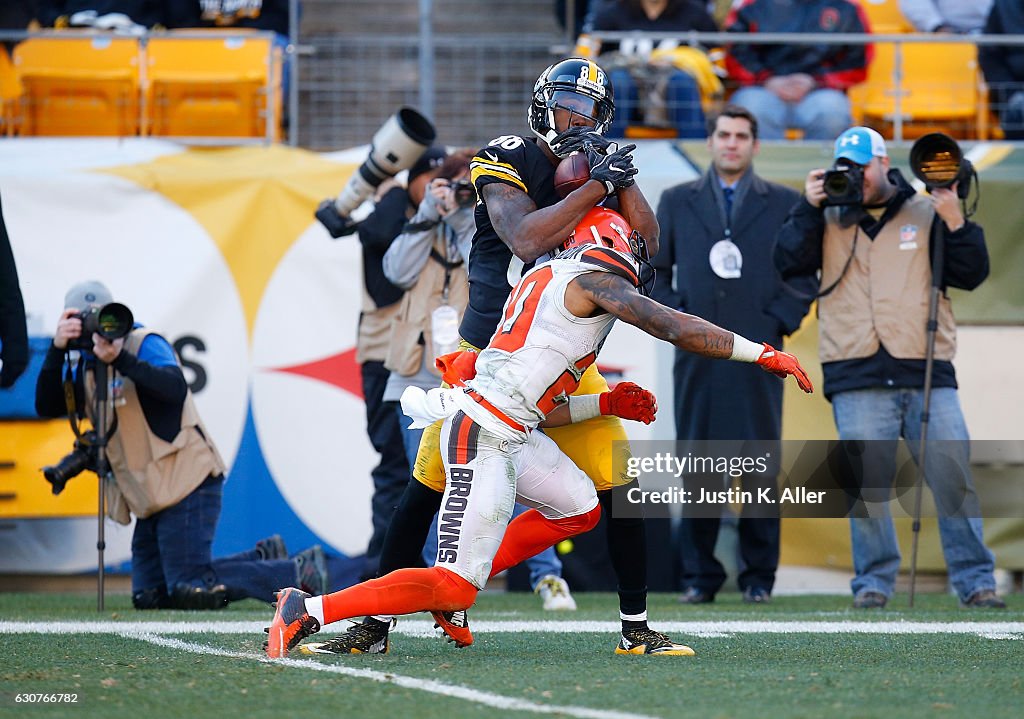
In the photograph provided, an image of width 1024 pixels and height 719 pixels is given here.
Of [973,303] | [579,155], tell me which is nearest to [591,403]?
[579,155]

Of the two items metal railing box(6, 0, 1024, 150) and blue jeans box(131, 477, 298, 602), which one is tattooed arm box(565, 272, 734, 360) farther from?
metal railing box(6, 0, 1024, 150)

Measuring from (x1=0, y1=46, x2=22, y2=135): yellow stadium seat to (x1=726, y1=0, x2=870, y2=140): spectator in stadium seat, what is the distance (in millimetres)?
4609

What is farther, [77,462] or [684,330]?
[77,462]

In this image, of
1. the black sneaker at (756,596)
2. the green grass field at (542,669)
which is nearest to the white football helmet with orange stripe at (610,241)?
the green grass field at (542,669)

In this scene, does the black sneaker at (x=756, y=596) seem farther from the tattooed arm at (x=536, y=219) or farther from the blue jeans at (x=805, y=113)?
the blue jeans at (x=805, y=113)

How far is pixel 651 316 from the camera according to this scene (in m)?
4.32

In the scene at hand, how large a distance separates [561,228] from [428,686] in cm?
145

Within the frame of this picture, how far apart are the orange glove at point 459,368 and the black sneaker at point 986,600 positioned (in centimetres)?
331

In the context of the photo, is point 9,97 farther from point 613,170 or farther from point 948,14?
point 948,14

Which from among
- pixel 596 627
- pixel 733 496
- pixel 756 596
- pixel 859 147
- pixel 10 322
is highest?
pixel 859 147

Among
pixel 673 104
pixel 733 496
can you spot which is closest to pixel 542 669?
pixel 733 496

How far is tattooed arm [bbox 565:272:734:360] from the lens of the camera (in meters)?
4.30

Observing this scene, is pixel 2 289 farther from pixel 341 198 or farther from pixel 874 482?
pixel 874 482

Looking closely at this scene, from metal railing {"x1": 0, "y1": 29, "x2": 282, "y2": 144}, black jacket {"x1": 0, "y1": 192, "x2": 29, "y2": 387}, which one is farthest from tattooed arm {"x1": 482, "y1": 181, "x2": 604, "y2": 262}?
metal railing {"x1": 0, "y1": 29, "x2": 282, "y2": 144}
